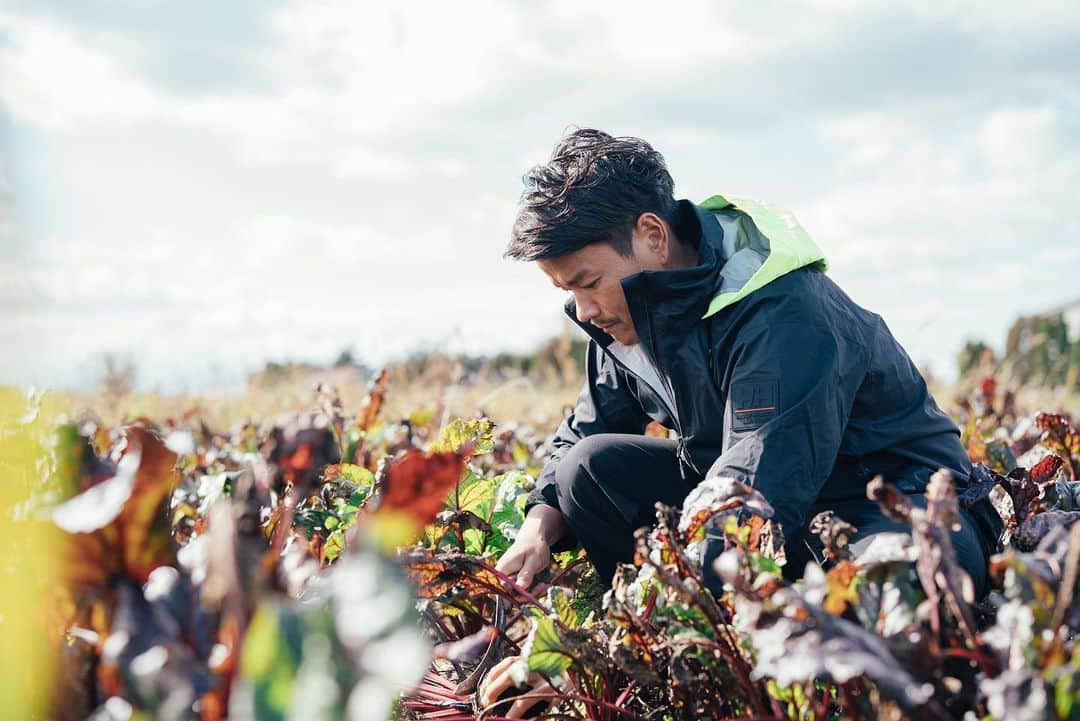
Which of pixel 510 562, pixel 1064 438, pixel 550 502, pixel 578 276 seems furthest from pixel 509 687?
pixel 1064 438

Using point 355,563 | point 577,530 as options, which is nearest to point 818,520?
point 355,563

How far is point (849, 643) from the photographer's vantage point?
120cm

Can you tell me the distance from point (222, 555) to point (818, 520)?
0.96 m

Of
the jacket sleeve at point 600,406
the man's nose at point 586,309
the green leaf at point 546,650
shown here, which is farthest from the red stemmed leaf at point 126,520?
the jacket sleeve at point 600,406

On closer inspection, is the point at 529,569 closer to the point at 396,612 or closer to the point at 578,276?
the point at 578,276

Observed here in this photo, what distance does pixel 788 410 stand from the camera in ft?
7.32

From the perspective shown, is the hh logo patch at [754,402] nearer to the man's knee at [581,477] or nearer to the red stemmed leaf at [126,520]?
the man's knee at [581,477]

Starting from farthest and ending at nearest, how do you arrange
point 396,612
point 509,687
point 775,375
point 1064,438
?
1. point 1064,438
2. point 775,375
3. point 509,687
4. point 396,612

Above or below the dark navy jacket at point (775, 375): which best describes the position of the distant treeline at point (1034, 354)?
below

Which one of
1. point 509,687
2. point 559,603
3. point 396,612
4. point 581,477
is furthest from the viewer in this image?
point 581,477

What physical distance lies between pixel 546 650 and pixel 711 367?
3.64 feet

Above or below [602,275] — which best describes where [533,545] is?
below

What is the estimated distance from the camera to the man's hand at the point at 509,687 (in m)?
2.01

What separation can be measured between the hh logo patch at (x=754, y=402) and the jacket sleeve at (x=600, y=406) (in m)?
0.89
